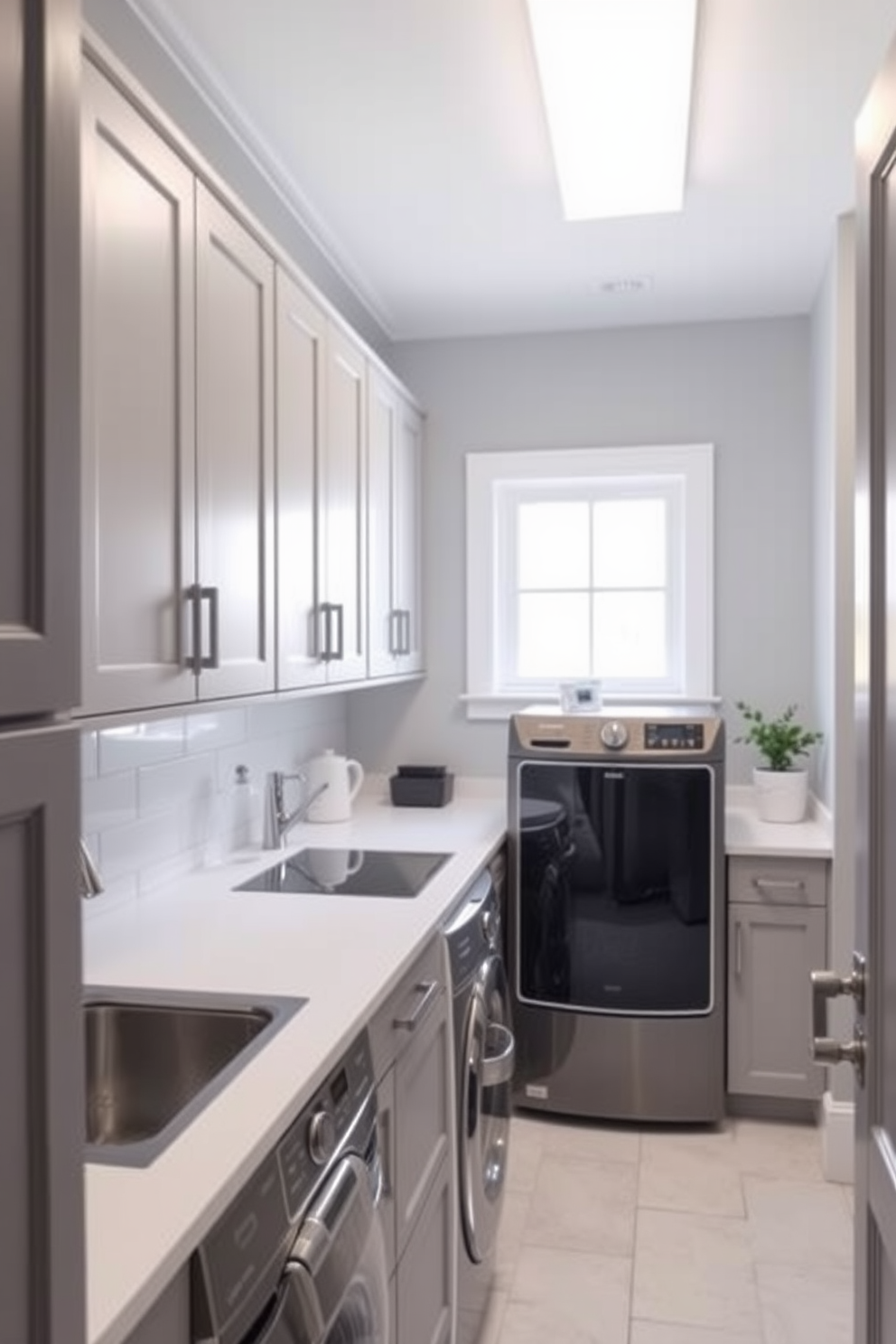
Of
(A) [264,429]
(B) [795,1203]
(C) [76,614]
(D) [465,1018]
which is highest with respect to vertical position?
(A) [264,429]

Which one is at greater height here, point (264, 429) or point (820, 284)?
point (820, 284)

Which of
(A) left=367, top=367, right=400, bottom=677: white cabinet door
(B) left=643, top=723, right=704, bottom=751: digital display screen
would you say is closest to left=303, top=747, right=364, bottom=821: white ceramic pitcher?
(A) left=367, top=367, right=400, bottom=677: white cabinet door

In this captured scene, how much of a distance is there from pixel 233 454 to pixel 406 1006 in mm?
1015

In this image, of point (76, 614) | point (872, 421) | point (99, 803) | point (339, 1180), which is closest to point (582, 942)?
point (99, 803)

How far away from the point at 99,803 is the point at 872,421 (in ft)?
4.94

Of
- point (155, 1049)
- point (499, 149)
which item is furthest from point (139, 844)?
point (499, 149)

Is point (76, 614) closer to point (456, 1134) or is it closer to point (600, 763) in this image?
point (456, 1134)

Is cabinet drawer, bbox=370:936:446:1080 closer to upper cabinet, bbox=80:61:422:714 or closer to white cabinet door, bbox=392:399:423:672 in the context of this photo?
upper cabinet, bbox=80:61:422:714

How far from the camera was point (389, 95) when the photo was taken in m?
2.13

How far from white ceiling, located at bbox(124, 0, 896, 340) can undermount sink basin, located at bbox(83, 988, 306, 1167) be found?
1.75 metres

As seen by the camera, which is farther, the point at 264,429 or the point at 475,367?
the point at 475,367

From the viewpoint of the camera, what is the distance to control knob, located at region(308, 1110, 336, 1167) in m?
1.21

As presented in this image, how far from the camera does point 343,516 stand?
2.56 m

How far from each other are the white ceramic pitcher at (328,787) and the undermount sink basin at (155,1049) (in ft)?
5.16
